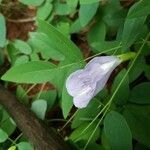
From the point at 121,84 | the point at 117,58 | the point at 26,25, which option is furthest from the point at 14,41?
the point at 117,58

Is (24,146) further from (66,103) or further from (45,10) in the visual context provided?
(45,10)

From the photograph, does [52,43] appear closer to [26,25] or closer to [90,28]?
[90,28]

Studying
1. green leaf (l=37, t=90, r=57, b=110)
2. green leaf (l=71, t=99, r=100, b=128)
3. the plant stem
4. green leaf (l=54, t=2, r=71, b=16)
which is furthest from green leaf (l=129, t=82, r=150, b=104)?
green leaf (l=54, t=2, r=71, b=16)

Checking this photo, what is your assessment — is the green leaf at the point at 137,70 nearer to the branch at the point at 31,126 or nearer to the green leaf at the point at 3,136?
the branch at the point at 31,126

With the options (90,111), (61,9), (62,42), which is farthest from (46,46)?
(61,9)

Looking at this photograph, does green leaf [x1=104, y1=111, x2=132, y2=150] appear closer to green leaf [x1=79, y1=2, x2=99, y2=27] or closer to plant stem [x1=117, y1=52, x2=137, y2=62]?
plant stem [x1=117, y1=52, x2=137, y2=62]

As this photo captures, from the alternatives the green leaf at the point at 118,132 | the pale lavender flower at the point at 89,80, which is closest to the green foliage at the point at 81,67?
the green leaf at the point at 118,132
